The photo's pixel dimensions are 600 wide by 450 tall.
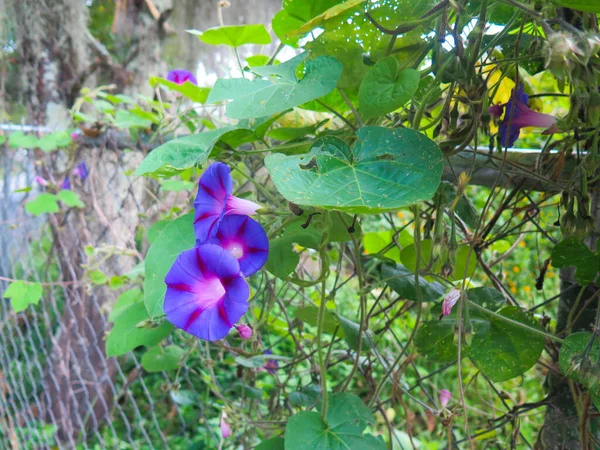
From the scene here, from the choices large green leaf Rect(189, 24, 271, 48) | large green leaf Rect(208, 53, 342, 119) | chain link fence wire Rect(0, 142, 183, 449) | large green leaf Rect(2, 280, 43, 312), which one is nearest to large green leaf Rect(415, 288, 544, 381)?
large green leaf Rect(208, 53, 342, 119)

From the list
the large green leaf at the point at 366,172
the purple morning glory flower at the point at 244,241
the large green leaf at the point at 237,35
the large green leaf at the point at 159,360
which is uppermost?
the large green leaf at the point at 237,35

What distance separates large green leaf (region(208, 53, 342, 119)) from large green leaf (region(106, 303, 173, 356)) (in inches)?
16.2

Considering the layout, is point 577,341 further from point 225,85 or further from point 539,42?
point 225,85

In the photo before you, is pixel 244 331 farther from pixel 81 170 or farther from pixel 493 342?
pixel 81 170

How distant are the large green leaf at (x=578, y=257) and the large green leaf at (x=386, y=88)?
279 millimetres

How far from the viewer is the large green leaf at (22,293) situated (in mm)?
1536

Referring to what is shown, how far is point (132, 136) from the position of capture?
1443 millimetres

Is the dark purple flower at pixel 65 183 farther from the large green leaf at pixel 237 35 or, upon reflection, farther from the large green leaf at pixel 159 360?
the large green leaf at pixel 237 35

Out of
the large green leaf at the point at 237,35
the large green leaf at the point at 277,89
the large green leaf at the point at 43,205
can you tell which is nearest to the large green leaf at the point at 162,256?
the large green leaf at the point at 277,89

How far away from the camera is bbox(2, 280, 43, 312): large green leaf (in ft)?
5.04

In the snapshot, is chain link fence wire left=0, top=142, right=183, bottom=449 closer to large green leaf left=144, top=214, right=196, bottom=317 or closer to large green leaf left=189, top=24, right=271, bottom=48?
large green leaf left=189, top=24, right=271, bottom=48

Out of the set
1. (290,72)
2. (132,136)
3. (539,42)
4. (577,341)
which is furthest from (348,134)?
(132,136)

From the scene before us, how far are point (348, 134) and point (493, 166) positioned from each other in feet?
0.83

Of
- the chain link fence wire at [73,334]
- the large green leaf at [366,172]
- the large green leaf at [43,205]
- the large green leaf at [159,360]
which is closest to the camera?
the large green leaf at [366,172]
